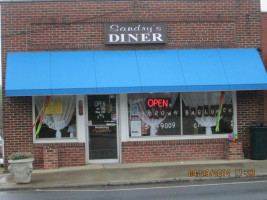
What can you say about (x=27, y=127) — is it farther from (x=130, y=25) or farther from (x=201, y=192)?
(x=201, y=192)

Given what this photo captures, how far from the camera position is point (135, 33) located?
12.1 m

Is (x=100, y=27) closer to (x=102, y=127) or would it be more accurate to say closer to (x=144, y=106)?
(x=144, y=106)

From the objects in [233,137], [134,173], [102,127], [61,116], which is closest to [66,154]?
[61,116]

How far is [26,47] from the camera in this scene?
11.8 meters

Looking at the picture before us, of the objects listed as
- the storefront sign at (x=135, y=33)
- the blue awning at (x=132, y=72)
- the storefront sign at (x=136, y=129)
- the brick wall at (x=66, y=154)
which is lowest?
the brick wall at (x=66, y=154)

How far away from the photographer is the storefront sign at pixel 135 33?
39.5ft

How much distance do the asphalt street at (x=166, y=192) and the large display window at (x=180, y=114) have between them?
301 centimetres

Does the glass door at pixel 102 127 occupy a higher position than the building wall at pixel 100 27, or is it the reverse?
the building wall at pixel 100 27

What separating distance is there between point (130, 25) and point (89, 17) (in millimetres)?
1389

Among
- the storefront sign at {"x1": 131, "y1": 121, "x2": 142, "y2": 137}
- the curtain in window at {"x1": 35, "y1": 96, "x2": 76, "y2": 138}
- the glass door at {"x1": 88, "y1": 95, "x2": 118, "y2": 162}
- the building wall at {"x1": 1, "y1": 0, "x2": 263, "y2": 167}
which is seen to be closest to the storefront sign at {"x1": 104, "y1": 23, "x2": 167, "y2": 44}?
the building wall at {"x1": 1, "y1": 0, "x2": 263, "y2": 167}

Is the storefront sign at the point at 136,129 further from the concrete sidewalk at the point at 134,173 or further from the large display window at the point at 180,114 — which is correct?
the concrete sidewalk at the point at 134,173
